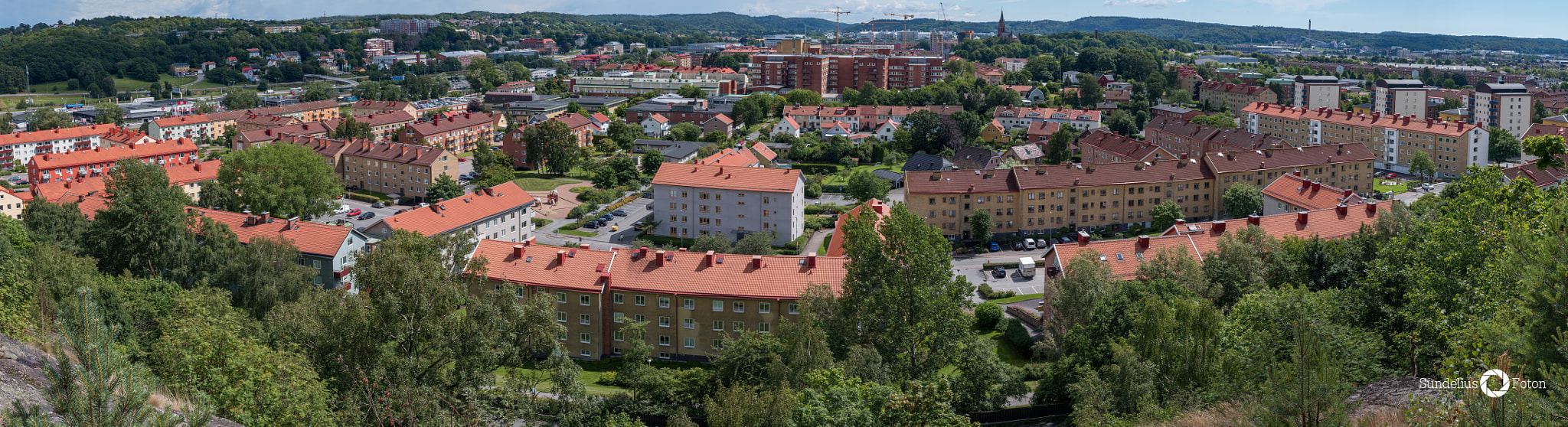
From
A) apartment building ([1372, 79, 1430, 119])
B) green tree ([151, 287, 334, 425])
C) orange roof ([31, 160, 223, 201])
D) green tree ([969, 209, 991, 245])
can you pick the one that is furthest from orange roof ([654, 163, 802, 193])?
apartment building ([1372, 79, 1430, 119])

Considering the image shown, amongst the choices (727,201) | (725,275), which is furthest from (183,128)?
(725,275)

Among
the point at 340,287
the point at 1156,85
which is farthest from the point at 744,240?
the point at 1156,85

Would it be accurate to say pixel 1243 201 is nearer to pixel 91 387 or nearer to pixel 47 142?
pixel 91 387

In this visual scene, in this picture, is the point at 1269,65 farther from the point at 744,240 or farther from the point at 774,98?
the point at 744,240

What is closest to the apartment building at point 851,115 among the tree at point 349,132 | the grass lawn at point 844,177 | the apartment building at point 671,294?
the grass lawn at point 844,177

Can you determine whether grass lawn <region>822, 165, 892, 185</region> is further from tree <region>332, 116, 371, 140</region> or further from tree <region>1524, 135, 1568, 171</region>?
tree <region>1524, 135, 1568, 171</region>
